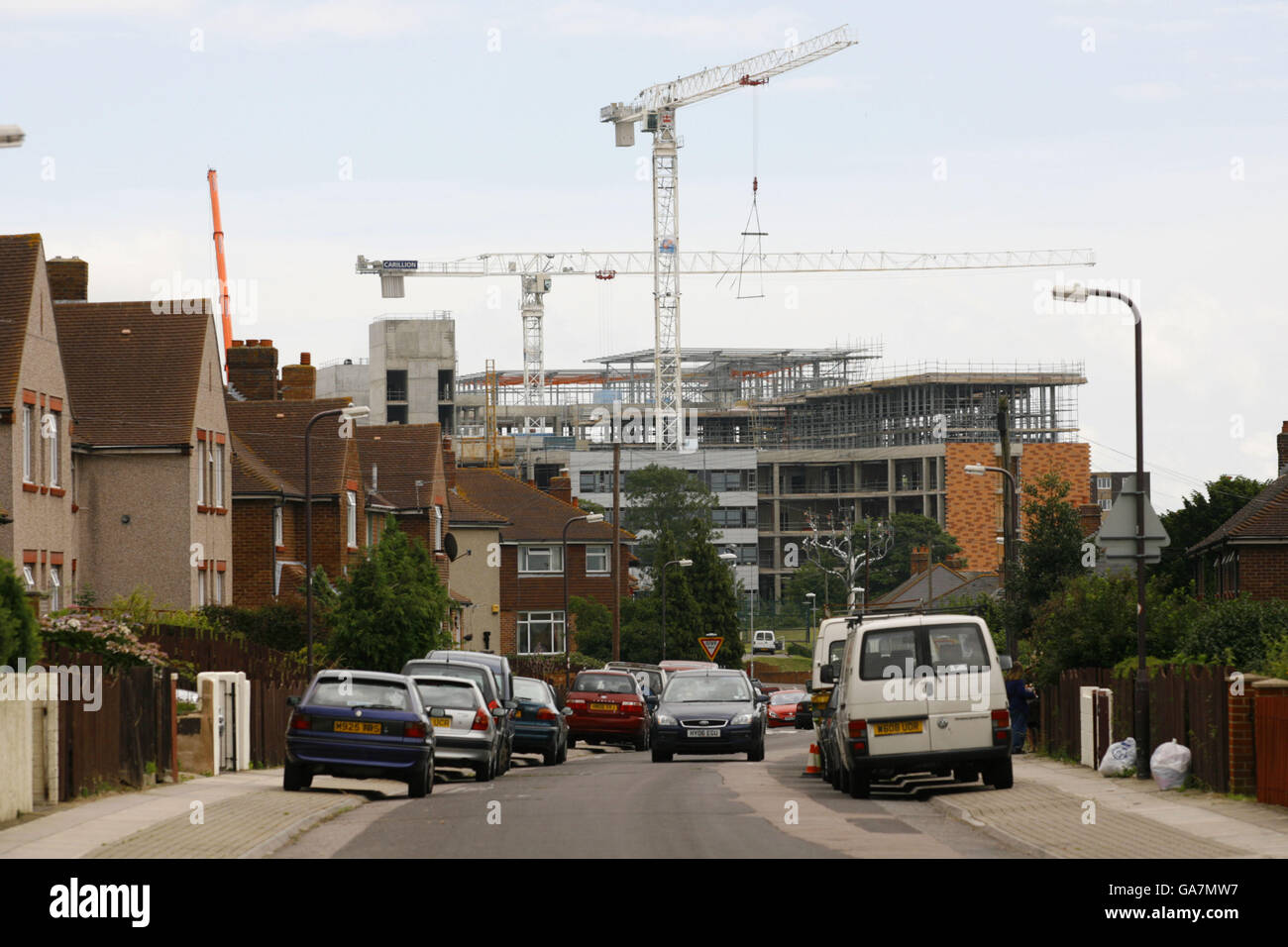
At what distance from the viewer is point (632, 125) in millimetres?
188625

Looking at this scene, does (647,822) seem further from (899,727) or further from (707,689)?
(707,689)

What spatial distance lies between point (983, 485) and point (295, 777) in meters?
148

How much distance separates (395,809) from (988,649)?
6.74 metres

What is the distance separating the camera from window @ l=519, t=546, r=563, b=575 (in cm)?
8494

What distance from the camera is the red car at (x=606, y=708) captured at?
4141 cm

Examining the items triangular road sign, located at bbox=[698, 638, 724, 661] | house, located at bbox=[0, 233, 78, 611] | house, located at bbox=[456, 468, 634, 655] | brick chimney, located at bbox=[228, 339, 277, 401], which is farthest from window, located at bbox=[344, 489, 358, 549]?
house, located at bbox=[456, 468, 634, 655]

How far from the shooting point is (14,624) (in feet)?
63.1

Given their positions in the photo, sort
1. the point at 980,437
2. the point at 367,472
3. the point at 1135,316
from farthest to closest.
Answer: the point at 980,437
the point at 367,472
the point at 1135,316

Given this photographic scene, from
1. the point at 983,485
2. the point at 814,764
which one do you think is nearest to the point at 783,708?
the point at 814,764

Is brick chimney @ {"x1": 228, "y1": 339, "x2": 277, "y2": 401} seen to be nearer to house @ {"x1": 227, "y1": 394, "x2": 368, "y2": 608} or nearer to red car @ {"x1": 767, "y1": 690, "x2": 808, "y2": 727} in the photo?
house @ {"x1": 227, "y1": 394, "x2": 368, "y2": 608}

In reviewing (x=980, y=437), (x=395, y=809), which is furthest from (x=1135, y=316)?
(x=980, y=437)

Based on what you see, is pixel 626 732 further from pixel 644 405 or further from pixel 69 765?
pixel 644 405

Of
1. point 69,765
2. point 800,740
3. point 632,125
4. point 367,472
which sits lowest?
point 800,740

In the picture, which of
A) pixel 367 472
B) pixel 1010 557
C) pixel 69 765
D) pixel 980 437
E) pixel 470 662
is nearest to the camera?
pixel 69 765
